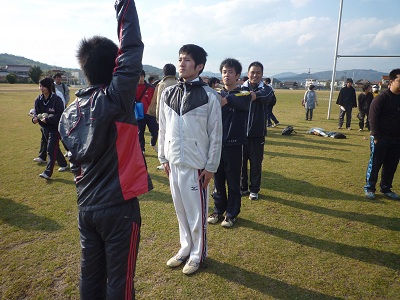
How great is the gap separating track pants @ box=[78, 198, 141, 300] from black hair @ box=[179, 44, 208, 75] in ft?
5.24

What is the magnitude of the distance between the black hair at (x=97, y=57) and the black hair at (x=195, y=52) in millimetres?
1110

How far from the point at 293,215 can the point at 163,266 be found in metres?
2.33

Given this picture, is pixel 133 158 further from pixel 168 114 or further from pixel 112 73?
pixel 168 114

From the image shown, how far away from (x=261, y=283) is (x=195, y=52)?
247 cm

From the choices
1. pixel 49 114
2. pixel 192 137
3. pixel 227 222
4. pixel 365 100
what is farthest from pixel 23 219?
pixel 365 100

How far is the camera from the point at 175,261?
3137 millimetres

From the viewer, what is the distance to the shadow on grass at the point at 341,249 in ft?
10.7

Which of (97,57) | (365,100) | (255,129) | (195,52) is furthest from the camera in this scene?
(365,100)

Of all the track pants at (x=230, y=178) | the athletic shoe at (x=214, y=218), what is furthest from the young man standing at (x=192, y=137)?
the athletic shoe at (x=214, y=218)

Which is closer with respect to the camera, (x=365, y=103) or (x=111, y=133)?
(x=111, y=133)

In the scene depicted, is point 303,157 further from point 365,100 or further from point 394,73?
point 365,100

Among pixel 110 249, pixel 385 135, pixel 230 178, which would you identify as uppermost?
pixel 385 135

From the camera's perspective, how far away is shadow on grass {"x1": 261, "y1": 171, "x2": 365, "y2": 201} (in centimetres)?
521

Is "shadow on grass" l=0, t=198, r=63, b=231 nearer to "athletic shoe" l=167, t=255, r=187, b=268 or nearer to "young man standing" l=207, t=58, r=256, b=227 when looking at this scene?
"athletic shoe" l=167, t=255, r=187, b=268
